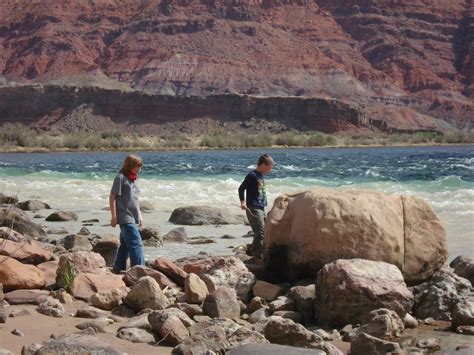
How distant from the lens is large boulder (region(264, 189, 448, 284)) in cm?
795

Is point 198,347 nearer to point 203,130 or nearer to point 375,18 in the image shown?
point 203,130

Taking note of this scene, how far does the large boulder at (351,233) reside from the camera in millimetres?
7945

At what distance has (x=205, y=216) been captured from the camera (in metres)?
16.0

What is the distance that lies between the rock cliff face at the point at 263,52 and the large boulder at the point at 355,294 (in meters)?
110

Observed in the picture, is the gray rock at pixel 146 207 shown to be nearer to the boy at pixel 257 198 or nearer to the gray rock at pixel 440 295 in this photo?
the boy at pixel 257 198

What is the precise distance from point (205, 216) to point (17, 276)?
29.1 feet

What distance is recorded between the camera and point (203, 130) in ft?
382

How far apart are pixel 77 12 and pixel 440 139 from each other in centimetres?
8821

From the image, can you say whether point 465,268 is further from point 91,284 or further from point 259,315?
point 91,284

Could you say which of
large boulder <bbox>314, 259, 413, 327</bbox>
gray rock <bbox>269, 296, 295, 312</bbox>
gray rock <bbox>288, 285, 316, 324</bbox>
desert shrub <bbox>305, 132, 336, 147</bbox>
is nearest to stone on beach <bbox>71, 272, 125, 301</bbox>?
gray rock <bbox>269, 296, 295, 312</bbox>

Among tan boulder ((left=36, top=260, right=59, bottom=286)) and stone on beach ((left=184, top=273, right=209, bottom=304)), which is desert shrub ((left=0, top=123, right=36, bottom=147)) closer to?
tan boulder ((left=36, top=260, right=59, bottom=286))

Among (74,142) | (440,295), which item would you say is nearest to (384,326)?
(440,295)

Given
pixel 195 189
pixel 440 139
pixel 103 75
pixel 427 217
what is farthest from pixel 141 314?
pixel 103 75

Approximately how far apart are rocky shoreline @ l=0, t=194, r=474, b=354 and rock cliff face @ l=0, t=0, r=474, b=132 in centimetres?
10971
